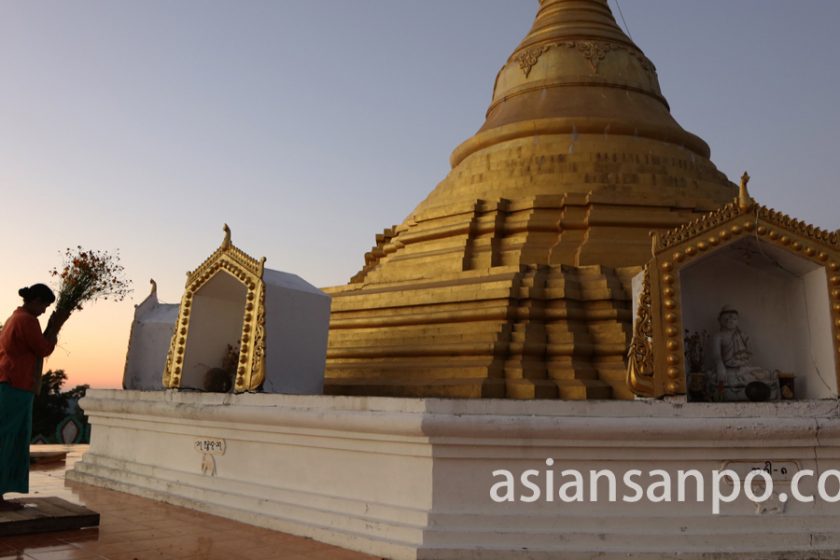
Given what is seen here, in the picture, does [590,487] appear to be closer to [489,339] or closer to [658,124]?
[489,339]

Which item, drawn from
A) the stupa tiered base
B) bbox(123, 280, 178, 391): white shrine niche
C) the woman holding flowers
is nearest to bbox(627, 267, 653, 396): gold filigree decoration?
the stupa tiered base

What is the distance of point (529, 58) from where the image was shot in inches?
543

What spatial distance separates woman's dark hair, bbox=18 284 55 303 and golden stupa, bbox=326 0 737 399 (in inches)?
166

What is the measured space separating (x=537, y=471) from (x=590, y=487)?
42 centimetres

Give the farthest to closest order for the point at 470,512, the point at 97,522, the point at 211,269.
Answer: the point at 211,269, the point at 97,522, the point at 470,512

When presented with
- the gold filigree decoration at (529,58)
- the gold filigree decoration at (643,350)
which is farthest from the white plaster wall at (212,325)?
the gold filigree decoration at (529,58)

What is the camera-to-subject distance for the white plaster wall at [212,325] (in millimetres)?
8914

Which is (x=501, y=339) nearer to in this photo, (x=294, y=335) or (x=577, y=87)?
(x=294, y=335)

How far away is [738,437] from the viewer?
5285mm

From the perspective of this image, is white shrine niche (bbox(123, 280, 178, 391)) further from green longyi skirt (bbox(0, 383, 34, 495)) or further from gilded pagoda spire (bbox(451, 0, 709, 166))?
gilded pagoda spire (bbox(451, 0, 709, 166))

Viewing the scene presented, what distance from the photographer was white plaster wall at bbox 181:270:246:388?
8914mm

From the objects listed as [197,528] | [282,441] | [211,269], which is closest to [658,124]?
[211,269]

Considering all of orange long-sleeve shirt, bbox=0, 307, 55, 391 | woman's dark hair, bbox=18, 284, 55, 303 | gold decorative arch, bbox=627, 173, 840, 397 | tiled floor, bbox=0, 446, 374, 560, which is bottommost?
tiled floor, bbox=0, 446, 374, 560

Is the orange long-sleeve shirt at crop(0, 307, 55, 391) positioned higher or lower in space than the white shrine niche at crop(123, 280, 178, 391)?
lower
